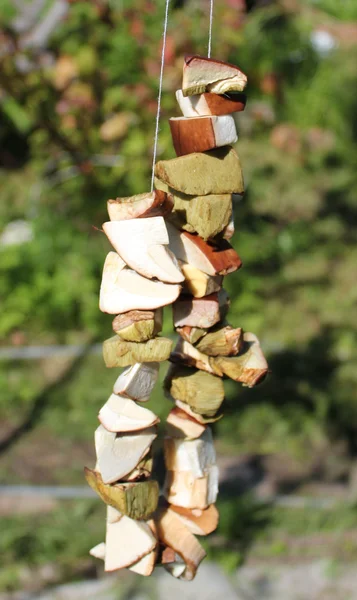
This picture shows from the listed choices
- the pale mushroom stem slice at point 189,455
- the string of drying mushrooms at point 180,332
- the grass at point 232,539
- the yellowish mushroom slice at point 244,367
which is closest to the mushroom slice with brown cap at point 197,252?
the string of drying mushrooms at point 180,332

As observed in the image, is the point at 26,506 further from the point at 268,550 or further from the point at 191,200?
the point at 191,200

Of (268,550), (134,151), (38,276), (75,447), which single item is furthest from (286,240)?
(268,550)

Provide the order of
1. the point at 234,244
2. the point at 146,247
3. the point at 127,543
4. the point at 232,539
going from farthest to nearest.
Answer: the point at 234,244
the point at 232,539
the point at 127,543
the point at 146,247

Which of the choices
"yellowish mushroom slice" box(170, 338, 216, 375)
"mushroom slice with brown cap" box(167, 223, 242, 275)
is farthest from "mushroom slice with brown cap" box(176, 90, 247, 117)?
"yellowish mushroom slice" box(170, 338, 216, 375)

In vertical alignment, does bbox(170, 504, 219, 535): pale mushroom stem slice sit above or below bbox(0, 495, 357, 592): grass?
above

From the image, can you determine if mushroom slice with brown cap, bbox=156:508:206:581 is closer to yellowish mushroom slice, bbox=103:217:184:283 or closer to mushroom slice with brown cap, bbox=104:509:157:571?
mushroom slice with brown cap, bbox=104:509:157:571

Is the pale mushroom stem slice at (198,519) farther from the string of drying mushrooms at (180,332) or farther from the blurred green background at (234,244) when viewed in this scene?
the blurred green background at (234,244)

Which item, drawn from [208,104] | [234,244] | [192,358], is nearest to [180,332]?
[192,358]

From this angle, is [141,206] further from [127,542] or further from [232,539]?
[232,539]
